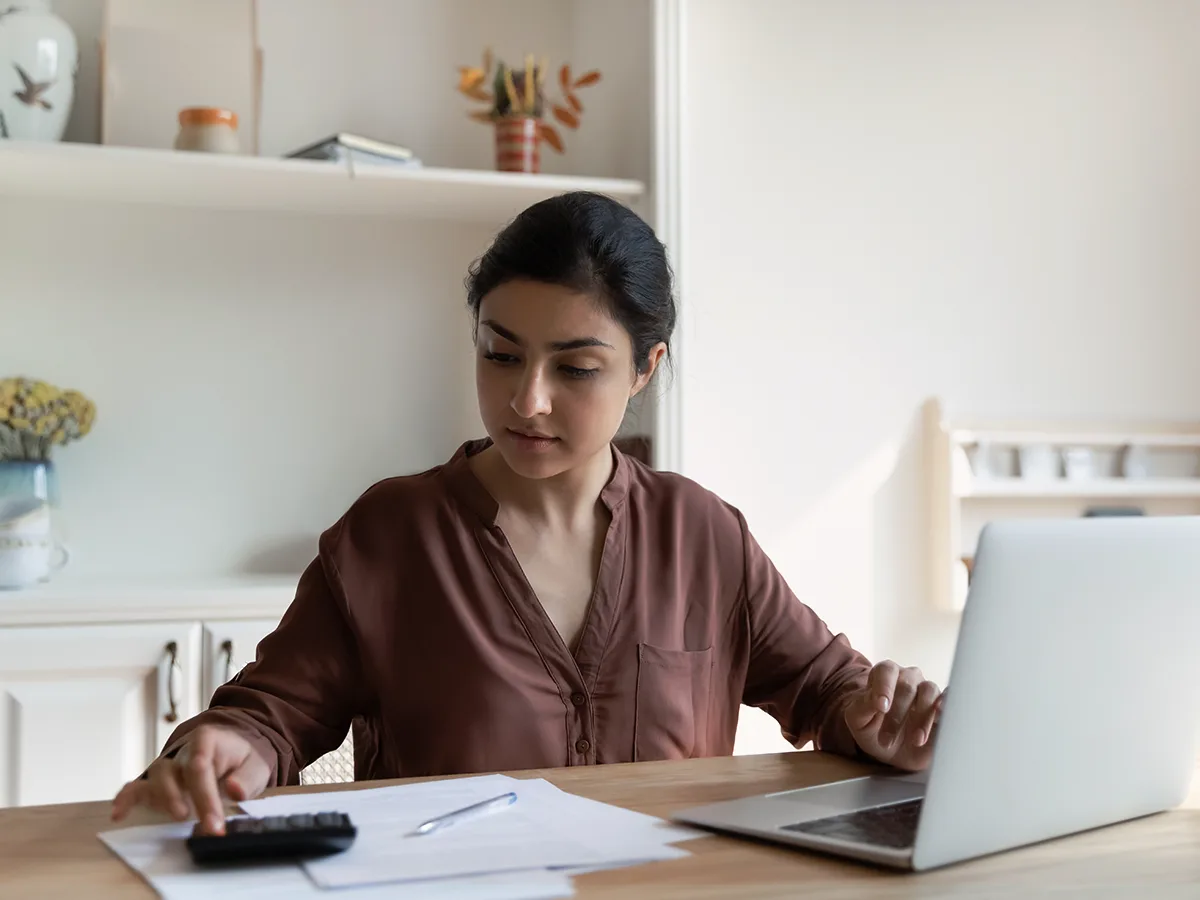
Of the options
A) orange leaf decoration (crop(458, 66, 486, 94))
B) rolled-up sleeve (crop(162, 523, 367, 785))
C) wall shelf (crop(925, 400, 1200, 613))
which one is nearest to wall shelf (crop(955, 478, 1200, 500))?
wall shelf (crop(925, 400, 1200, 613))

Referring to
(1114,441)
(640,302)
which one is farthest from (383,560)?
(1114,441)

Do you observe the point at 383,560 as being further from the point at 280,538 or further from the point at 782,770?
the point at 280,538

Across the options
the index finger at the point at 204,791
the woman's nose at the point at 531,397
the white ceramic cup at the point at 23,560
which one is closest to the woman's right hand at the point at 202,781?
the index finger at the point at 204,791

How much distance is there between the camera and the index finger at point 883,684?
118 cm

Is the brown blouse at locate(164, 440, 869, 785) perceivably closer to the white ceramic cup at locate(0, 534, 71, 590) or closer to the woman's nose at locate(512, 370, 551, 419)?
the woman's nose at locate(512, 370, 551, 419)

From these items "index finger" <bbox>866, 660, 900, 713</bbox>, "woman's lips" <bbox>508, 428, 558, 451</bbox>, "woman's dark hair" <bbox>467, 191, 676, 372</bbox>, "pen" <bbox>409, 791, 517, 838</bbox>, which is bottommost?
"pen" <bbox>409, 791, 517, 838</bbox>

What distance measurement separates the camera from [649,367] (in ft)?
5.25

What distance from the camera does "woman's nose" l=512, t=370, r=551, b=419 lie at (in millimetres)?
1380

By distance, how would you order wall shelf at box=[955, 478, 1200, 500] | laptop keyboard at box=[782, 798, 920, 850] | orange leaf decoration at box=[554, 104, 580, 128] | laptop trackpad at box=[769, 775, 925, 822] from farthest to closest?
wall shelf at box=[955, 478, 1200, 500]
orange leaf decoration at box=[554, 104, 580, 128]
laptop trackpad at box=[769, 775, 925, 822]
laptop keyboard at box=[782, 798, 920, 850]

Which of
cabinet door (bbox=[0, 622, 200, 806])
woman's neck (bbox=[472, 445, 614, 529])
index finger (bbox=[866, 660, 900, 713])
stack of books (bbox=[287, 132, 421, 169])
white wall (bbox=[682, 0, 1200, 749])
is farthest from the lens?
white wall (bbox=[682, 0, 1200, 749])

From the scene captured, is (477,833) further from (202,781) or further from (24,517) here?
(24,517)

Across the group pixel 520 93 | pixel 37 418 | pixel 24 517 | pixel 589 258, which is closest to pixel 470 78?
pixel 520 93

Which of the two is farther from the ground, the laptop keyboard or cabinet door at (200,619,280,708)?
the laptop keyboard

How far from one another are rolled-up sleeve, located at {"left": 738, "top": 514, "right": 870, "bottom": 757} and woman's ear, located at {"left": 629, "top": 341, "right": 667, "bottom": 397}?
206mm
